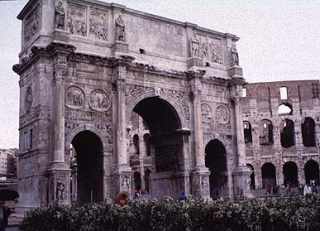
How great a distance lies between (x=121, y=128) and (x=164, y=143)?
167 inches

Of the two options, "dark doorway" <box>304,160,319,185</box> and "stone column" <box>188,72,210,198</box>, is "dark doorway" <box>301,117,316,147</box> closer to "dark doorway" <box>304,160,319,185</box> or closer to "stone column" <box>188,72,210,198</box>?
"dark doorway" <box>304,160,319,185</box>

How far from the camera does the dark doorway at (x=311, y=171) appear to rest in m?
36.3

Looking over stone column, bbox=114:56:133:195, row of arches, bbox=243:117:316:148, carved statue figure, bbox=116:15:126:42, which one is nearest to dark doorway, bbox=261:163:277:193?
row of arches, bbox=243:117:316:148

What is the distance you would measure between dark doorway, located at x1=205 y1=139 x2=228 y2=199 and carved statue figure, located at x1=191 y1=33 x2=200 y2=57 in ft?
15.3

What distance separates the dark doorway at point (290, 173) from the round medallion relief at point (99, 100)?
21.6 m

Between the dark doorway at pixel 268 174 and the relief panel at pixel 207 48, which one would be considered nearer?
the relief panel at pixel 207 48

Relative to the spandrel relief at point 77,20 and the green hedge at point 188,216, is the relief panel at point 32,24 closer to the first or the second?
the spandrel relief at point 77,20

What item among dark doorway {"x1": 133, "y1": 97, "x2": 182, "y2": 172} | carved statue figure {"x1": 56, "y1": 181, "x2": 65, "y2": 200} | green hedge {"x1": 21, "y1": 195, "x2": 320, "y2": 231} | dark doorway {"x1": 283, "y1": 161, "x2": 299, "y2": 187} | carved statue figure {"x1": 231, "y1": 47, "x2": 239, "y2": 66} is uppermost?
carved statue figure {"x1": 231, "y1": 47, "x2": 239, "y2": 66}

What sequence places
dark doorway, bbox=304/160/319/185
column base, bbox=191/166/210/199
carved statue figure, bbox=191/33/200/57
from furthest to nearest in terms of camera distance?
dark doorway, bbox=304/160/319/185, carved statue figure, bbox=191/33/200/57, column base, bbox=191/166/210/199

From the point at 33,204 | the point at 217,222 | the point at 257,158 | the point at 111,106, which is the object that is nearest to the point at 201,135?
the point at 111,106

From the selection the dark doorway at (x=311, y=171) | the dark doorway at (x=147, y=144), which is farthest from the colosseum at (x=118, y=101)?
the dark doorway at (x=311, y=171)

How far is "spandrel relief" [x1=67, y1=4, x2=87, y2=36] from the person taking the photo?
19.5m

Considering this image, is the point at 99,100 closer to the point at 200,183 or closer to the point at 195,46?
the point at 200,183

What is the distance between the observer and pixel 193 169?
2158 cm
